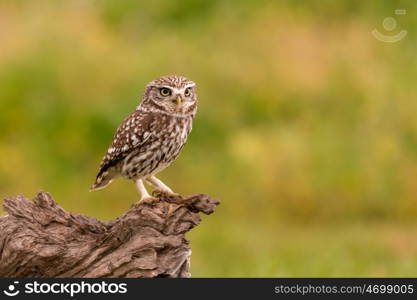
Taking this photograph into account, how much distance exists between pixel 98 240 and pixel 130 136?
0.92 m

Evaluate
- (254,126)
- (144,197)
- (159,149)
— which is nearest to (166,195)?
(144,197)

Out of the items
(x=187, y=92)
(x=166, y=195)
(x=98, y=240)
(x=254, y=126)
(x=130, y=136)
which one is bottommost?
(x=98, y=240)

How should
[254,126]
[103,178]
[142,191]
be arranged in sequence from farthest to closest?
[254,126], [103,178], [142,191]

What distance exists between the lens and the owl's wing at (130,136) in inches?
356

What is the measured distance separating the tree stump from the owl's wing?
0.51 m

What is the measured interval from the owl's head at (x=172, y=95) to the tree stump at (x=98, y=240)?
27.7 inches

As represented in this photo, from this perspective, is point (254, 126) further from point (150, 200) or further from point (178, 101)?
point (150, 200)

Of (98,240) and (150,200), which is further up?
(150,200)

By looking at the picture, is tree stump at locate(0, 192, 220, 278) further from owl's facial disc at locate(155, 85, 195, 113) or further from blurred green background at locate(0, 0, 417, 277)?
blurred green background at locate(0, 0, 417, 277)

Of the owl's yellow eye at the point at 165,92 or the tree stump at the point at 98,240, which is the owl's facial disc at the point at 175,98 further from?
the tree stump at the point at 98,240

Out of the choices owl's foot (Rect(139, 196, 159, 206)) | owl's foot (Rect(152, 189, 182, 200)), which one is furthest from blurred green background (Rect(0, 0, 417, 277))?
owl's foot (Rect(139, 196, 159, 206))

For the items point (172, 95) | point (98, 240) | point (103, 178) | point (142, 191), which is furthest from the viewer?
point (103, 178)

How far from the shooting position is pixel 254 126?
17.8m

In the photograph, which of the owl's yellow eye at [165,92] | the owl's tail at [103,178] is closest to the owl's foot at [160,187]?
the owl's tail at [103,178]
